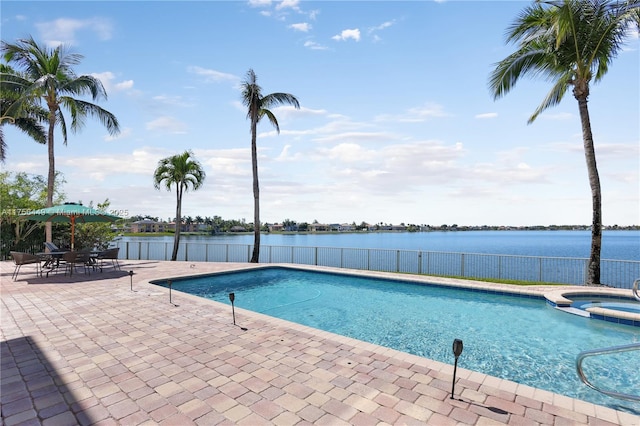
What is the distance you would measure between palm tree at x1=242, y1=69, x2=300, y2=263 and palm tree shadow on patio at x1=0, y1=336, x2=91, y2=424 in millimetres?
11865

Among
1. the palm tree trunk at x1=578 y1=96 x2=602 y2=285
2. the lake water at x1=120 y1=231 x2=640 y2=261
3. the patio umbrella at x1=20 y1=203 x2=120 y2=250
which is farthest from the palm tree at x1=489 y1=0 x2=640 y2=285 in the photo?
the lake water at x1=120 y1=231 x2=640 y2=261

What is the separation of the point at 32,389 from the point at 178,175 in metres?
18.0

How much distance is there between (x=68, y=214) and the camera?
36.1 feet

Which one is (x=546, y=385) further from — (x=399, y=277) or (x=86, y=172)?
(x=86, y=172)

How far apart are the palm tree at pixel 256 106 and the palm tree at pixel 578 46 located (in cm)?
1032

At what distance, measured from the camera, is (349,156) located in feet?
60.0

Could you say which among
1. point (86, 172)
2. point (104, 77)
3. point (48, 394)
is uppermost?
point (104, 77)

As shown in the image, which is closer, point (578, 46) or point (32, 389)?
point (32, 389)

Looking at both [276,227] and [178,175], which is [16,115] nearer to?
[178,175]

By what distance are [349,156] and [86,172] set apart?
1601cm

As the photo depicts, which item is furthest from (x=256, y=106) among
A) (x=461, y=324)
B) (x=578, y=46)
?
(x=461, y=324)

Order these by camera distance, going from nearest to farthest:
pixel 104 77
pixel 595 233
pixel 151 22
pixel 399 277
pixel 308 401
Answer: pixel 308 401, pixel 151 22, pixel 595 233, pixel 399 277, pixel 104 77

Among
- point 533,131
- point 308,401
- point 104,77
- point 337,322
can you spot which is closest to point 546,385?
point 308,401

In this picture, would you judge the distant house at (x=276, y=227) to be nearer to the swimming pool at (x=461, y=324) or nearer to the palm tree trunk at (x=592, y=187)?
the swimming pool at (x=461, y=324)
